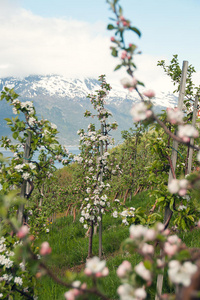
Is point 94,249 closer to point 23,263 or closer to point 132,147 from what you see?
point 23,263

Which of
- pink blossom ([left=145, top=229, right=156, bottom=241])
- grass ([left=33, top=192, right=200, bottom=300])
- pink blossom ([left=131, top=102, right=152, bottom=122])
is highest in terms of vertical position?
pink blossom ([left=131, top=102, right=152, bottom=122])

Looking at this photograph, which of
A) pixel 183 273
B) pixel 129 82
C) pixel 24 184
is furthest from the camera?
pixel 24 184

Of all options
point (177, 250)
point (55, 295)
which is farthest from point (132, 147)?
point (177, 250)

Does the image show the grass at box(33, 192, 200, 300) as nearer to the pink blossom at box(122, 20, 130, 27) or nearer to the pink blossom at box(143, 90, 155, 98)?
the pink blossom at box(143, 90, 155, 98)

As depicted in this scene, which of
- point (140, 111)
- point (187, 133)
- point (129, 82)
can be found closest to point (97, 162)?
point (129, 82)

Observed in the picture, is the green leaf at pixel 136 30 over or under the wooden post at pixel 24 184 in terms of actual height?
over

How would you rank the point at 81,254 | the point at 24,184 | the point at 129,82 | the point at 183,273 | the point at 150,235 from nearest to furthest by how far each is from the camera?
the point at 183,273
the point at 150,235
the point at 129,82
the point at 24,184
the point at 81,254

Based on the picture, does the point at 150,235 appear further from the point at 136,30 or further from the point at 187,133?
the point at 136,30

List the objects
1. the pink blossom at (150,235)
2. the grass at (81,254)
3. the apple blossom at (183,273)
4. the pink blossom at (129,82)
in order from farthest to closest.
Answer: the grass at (81,254), the pink blossom at (129,82), the pink blossom at (150,235), the apple blossom at (183,273)

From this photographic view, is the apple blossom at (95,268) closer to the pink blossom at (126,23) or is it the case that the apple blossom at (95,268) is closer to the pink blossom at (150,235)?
the pink blossom at (150,235)

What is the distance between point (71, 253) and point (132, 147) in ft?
26.8

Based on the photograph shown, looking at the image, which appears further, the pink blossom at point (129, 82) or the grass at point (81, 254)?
the grass at point (81, 254)

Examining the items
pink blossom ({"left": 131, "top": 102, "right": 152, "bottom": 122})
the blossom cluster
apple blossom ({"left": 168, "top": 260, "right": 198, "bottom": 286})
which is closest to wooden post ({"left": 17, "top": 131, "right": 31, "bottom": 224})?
pink blossom ({"left": 131, "top": 102, "right": 152, "bottom": 122})

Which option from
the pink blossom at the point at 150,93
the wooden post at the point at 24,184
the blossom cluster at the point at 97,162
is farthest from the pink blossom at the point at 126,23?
the blossom cluster at the point at 97,162
